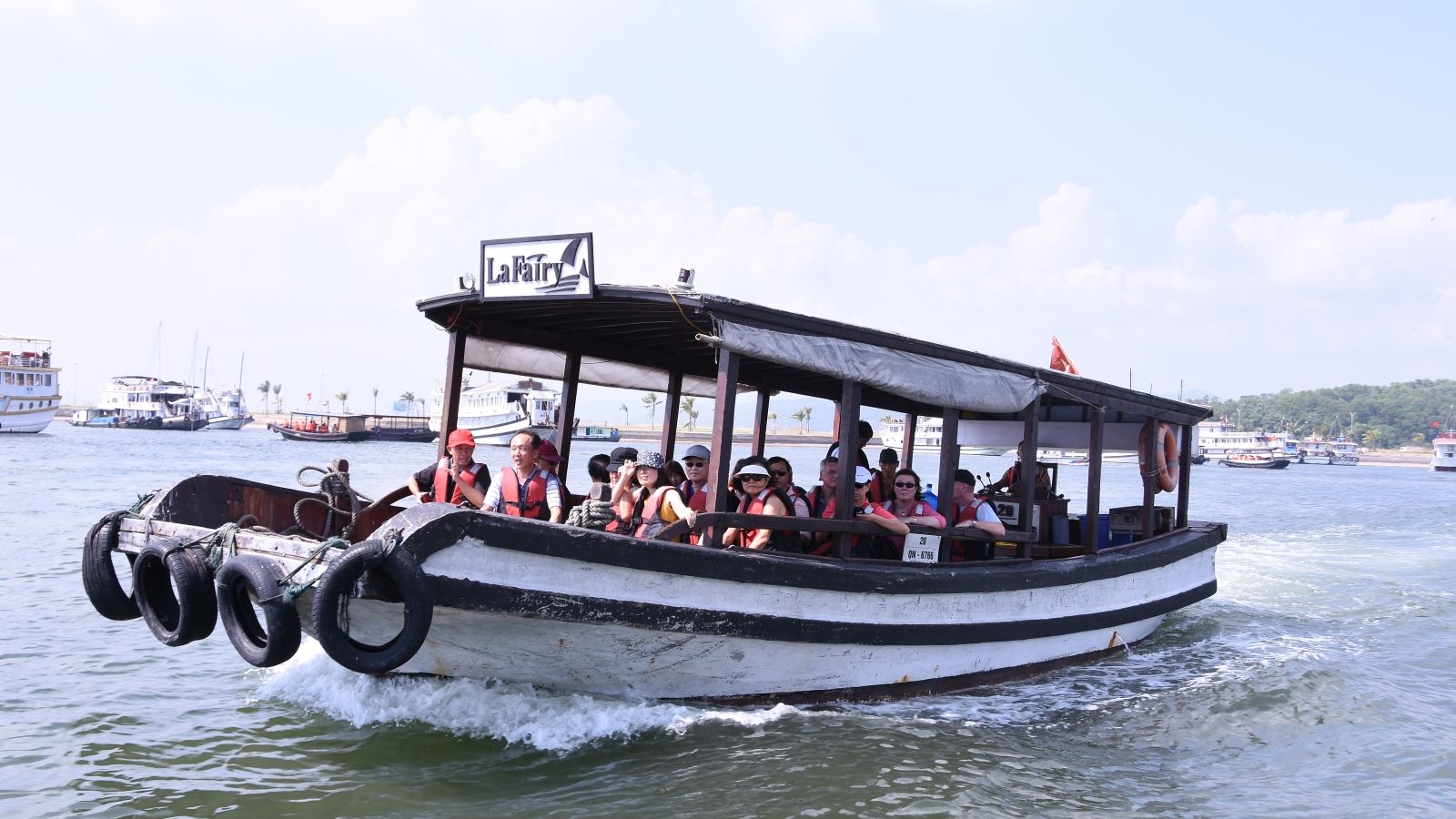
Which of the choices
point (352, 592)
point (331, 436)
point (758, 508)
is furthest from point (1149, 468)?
point (331, 436)

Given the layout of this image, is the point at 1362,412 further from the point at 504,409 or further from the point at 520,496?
the point at 520,496

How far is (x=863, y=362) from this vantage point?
6.82 m

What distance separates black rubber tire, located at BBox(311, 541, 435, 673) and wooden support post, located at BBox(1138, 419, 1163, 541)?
23.9ft

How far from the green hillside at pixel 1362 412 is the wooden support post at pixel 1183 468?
118888 millimetres

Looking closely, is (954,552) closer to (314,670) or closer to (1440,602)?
(314,670)

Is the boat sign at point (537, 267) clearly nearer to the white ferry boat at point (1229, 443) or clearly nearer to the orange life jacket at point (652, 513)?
the orange life jacket at point (652, 513)

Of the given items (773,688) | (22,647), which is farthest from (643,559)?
(22,647)

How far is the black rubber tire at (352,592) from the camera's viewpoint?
5.18 metres

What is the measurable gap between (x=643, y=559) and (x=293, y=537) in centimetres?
206

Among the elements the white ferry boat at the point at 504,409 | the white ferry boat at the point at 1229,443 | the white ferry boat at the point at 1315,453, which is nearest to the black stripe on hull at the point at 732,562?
the white ferry boat at the point at 504,409

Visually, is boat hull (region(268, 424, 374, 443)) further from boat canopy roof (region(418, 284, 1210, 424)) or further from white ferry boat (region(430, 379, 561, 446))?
boat canopy roof (region(418, 284, 1210, 424))

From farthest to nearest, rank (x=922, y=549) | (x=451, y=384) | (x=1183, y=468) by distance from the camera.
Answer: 1. (x=1183, y=468)
2. (x=451, y=384)
3. (x=922, y=549)

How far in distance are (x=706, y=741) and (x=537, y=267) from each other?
327 centimetres

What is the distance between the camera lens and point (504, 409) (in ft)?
214
